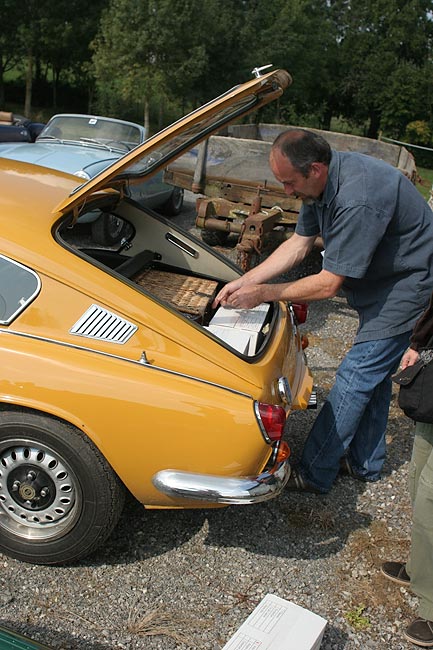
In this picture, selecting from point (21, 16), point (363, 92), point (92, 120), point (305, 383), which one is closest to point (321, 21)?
point (363, 92)

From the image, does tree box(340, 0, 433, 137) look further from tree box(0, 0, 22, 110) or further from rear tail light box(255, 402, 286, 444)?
rear tail light box(255, 402, 286, 444)

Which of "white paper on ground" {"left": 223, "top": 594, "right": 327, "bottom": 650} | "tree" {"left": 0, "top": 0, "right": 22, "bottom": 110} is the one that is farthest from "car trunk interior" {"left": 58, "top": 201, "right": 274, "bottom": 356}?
"tree" {"left": 0, "top": 0, "right": 22, "bottom": 110}

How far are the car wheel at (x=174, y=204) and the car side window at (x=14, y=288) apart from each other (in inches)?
296

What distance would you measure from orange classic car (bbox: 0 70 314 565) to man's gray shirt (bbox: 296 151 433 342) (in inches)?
25.1

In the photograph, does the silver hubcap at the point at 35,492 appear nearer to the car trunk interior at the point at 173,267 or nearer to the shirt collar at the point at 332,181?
the car trunk interior at the point at 173,267

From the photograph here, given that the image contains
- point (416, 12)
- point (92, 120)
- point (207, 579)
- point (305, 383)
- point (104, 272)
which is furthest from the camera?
point (416, 12)

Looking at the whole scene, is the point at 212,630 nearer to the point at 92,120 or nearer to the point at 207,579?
the point at 207,579

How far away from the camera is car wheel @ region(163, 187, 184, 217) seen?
10.3 metres

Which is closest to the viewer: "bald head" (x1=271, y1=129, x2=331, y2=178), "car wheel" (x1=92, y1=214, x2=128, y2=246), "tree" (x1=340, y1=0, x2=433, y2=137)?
"bald head" (x1=271, y1=129, x2=331, y2=178)

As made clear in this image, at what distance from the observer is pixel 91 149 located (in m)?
8.49

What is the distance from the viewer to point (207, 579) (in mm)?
3023

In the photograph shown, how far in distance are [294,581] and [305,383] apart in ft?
3.43

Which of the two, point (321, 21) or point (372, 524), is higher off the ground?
point (321, 21)

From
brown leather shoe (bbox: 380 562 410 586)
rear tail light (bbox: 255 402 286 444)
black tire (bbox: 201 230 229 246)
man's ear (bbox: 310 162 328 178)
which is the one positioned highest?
man's ear (bbox: 310 162 328 178)
